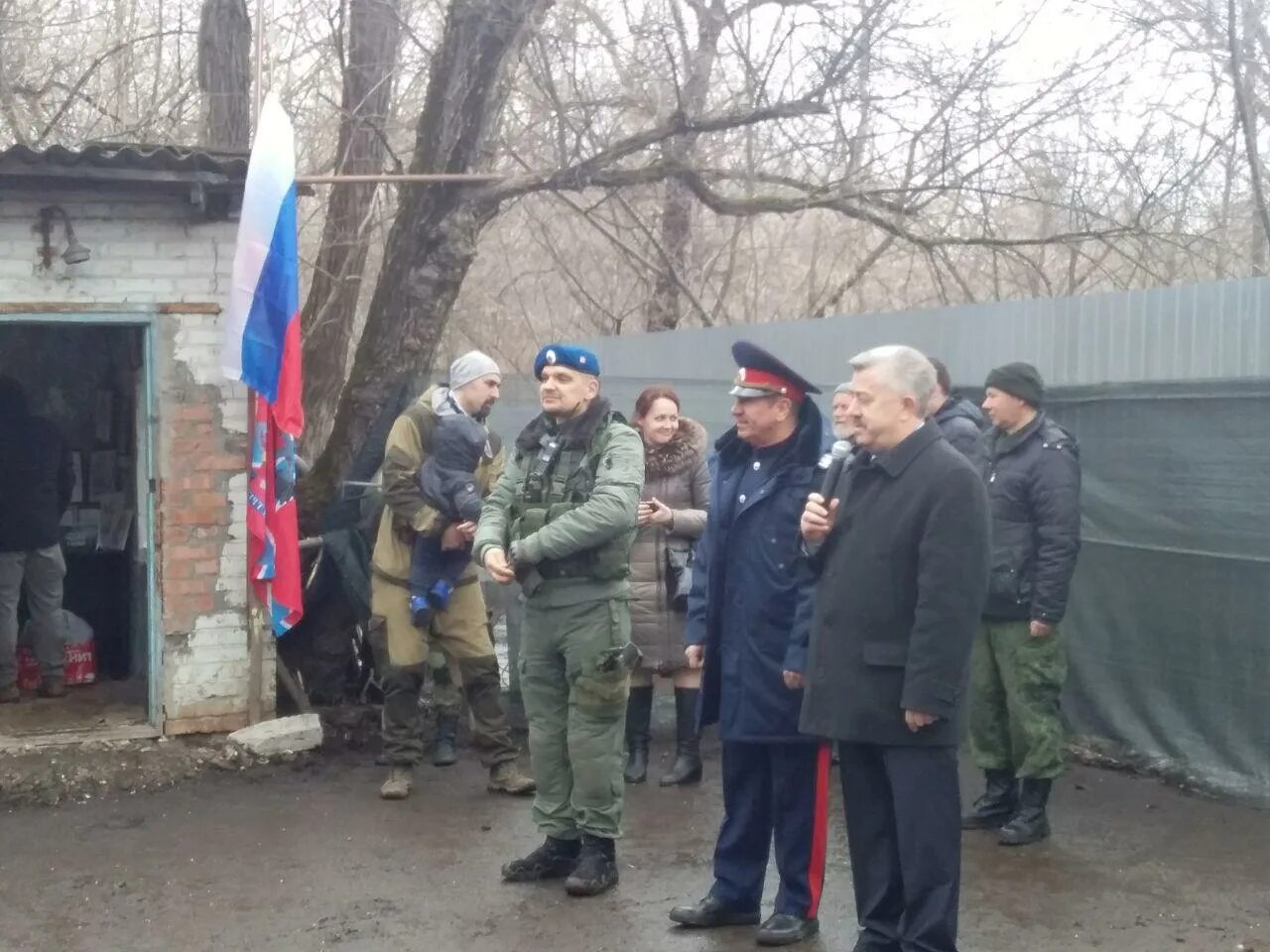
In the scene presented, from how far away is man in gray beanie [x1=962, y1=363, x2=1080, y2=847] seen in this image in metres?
5.95

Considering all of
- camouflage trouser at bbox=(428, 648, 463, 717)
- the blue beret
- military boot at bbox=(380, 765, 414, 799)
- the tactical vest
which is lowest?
military boot at bbox=(380, 765, 414, 799)

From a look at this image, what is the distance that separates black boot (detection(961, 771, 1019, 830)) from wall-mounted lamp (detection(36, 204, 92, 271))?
4707mm

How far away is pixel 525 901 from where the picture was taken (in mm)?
5371

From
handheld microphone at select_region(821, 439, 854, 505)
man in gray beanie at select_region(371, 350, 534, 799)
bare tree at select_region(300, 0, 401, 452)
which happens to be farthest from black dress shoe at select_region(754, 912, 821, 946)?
bare tree at select_region(300, 0, 401, 452)

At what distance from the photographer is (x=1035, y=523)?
6031mm

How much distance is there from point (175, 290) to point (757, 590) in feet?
12.7

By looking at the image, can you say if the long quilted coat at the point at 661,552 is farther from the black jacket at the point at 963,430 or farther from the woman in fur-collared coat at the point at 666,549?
the black jacket at the point at 963,430

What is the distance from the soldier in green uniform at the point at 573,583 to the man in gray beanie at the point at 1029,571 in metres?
1.58

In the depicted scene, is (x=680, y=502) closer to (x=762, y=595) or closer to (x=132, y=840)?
(x=762, y=595)

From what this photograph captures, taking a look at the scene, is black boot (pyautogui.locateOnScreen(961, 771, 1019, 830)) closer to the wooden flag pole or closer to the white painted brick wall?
the white painted brick wall

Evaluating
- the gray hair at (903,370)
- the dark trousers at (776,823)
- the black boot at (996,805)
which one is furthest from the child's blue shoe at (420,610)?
the gray hair at (903,370)

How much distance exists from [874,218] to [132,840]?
574 centimetres

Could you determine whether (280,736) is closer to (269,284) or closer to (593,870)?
(269,284)

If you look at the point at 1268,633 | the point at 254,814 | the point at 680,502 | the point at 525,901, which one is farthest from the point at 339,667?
the point at 1268,633
